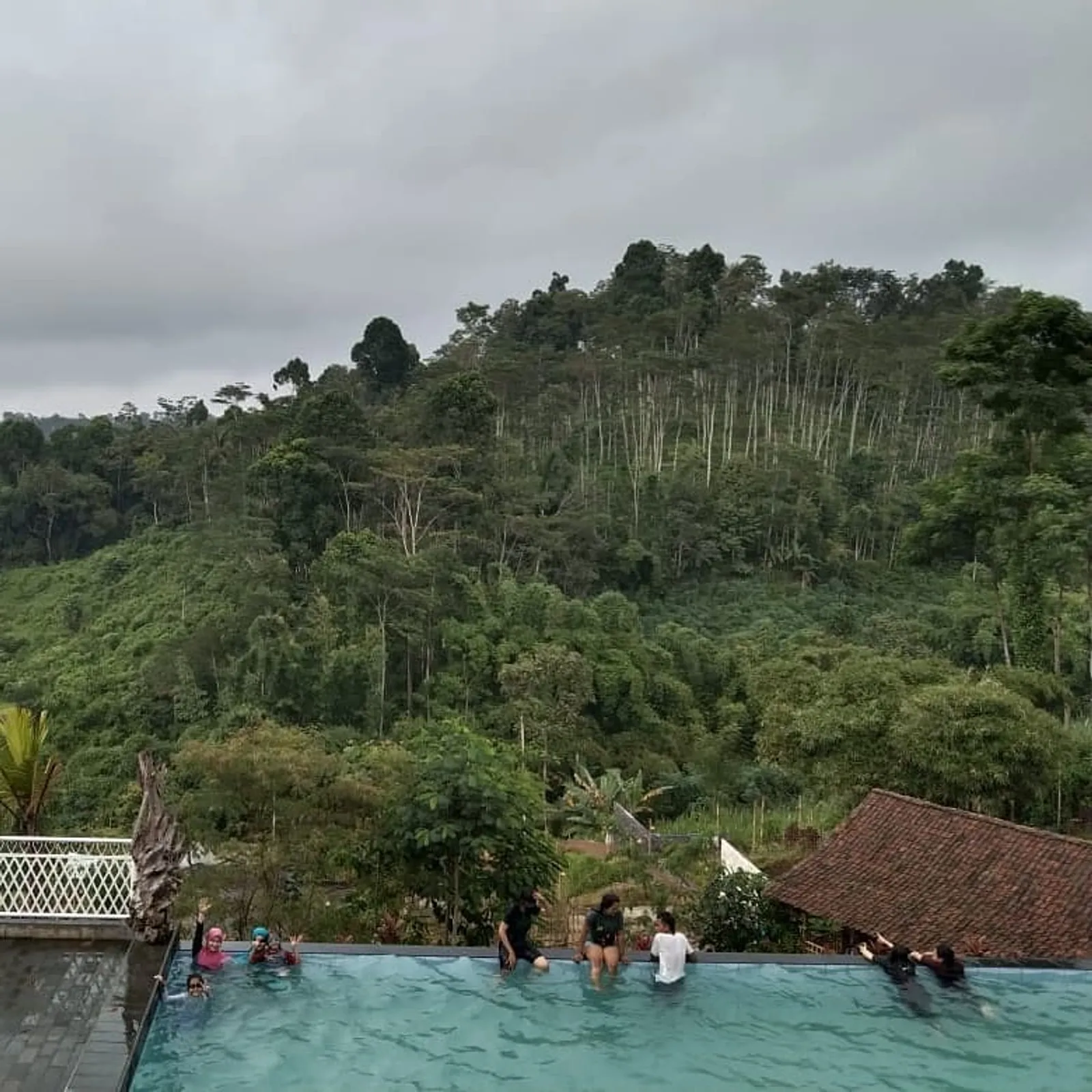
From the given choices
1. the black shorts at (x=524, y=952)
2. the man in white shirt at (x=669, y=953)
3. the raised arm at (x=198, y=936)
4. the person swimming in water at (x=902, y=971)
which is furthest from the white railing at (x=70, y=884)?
the person swimming in water at (x=902, y=971)

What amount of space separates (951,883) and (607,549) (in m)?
22.3

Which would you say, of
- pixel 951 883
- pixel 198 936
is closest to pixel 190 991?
pixel 198 936

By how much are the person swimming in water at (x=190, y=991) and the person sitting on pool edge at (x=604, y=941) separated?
106 inches

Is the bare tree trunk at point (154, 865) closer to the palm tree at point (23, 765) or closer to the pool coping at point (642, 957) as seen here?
the pool coping at point (642, 957)

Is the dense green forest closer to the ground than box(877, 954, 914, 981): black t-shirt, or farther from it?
farther from it

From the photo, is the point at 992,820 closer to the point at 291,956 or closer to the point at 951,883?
the point at 951,883

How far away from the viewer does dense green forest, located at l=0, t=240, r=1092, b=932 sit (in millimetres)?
16156

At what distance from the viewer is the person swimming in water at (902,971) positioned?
23.4ft

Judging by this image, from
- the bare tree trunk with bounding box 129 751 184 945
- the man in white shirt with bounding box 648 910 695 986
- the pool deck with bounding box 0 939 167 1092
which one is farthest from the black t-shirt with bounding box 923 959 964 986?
the bare tree trunk with bounding box 129 751 184 945

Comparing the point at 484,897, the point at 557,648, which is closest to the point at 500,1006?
the point at 484,897

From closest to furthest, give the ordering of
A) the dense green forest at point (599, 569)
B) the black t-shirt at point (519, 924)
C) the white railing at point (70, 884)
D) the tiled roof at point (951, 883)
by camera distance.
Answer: the black t-shirt at point (519, 924) → the white railing at point (70, 884) → the tiled roof at point (951, 883) → the dense green forest at point (599, 569)

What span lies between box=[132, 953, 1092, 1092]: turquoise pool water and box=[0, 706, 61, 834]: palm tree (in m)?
3.17

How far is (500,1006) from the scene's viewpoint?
277 inches

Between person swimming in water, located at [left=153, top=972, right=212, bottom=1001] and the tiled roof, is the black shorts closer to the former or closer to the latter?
person swimming in water, located at [left=153, top=972, right=212, bottom=1001]
